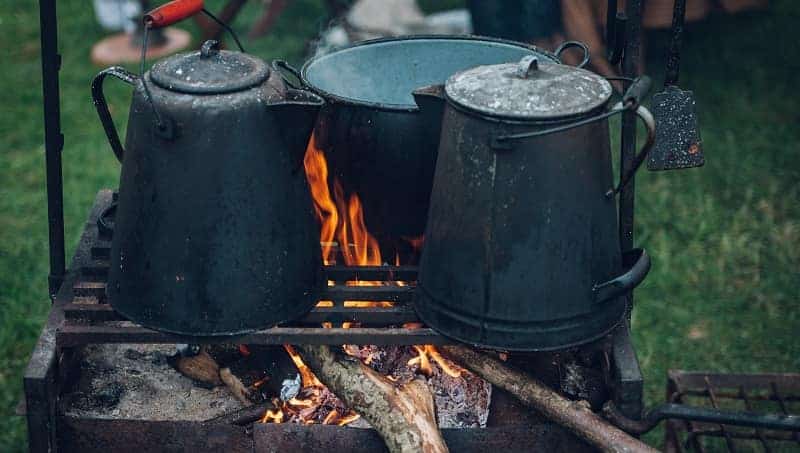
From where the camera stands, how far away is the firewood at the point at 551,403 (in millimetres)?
2018

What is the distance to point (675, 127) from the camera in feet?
6.89

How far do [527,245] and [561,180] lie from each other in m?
0.14

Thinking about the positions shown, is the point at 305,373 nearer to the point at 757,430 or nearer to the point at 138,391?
the point at 138,391

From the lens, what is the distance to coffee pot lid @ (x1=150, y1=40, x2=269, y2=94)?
6.07 feet

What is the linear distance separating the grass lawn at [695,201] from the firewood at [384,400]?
51.4 inches

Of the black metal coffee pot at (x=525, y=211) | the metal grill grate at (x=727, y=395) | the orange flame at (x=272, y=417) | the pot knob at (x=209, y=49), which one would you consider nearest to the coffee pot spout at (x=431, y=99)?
the black metal coffee pot at (x=525, y=211)

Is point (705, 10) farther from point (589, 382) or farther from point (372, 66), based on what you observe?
point (589, 382)

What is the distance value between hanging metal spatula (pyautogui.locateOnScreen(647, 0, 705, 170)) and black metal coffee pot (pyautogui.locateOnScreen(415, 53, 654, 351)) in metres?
0.21

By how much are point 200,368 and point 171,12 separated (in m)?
0.88

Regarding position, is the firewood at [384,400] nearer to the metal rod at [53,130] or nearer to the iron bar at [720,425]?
the metal rod at [53,130]

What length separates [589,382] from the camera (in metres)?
2.23

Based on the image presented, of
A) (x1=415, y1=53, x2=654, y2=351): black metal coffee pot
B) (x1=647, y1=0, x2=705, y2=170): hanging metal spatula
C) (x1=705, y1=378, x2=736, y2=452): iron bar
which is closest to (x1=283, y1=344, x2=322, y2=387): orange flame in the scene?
(x1=415, y1=53, x2=654, y2=351): black metal coffee pot

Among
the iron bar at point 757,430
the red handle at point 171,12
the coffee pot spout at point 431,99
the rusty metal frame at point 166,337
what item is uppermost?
the red handle at point 171,12

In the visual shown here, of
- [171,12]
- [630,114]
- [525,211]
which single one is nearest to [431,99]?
[525,211]
